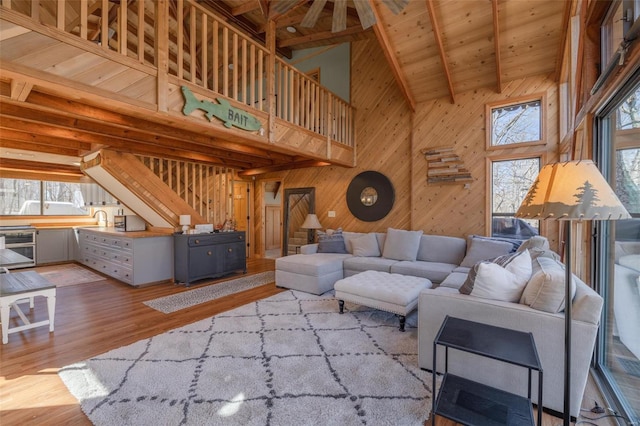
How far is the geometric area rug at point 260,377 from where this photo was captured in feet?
5.79

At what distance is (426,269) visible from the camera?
408cm

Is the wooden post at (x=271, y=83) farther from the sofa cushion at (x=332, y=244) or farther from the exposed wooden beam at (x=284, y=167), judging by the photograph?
the sofa cushion at (x=332, y=244)

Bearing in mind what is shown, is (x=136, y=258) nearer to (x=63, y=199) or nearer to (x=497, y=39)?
(x=63, y=199)

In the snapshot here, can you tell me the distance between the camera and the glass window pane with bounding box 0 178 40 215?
250 inches

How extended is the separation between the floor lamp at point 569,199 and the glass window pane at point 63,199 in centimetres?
949

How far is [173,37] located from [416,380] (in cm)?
766

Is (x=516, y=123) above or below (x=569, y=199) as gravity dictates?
above

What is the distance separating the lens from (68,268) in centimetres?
618

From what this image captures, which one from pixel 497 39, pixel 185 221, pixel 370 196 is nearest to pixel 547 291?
pixel 497 39

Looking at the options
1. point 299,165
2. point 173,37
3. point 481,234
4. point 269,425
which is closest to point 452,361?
point 269,425

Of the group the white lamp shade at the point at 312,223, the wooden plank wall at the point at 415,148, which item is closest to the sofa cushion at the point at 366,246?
the wooden plank wall at the point at 415,148

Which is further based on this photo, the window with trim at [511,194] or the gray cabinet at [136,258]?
the gray cabinet at [136,258]

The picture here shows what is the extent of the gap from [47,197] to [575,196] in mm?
9767

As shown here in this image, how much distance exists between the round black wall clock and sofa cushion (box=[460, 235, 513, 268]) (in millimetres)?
1756
